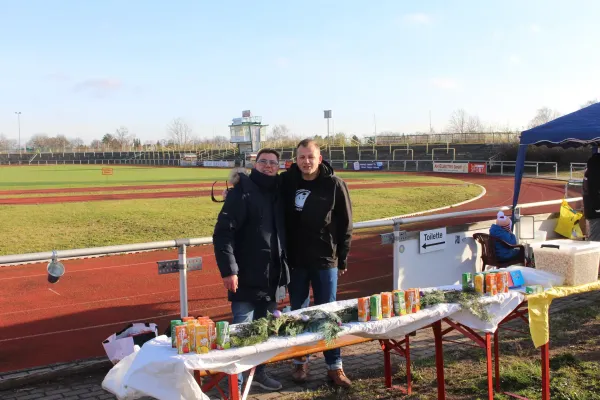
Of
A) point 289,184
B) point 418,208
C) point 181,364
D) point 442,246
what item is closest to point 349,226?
point 289,184

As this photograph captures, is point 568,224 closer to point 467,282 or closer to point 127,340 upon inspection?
point 467,282

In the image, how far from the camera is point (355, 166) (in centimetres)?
5559

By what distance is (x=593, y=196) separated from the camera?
813cm

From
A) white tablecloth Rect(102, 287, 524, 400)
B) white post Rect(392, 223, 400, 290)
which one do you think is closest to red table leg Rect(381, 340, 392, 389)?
white tablecloth Rect(102, 287, 524, 400)

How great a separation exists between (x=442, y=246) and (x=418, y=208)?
12978 millimetres

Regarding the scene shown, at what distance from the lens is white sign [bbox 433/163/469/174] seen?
4509cm

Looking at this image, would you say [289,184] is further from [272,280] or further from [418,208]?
[418,208]

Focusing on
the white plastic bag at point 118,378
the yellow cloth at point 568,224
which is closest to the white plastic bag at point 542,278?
the white plastic bag at point 118,378

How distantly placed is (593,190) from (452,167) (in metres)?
39.1

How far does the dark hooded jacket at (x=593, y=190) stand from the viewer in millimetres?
8117

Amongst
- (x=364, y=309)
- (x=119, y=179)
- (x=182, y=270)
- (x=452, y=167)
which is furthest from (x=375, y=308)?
(x=452, y=167)

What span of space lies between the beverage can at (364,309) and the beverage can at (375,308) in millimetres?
21

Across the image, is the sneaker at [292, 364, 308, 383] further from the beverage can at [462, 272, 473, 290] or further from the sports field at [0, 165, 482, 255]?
the sports field at [0, 165, 482, 255]

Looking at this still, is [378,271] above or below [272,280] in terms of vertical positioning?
below
